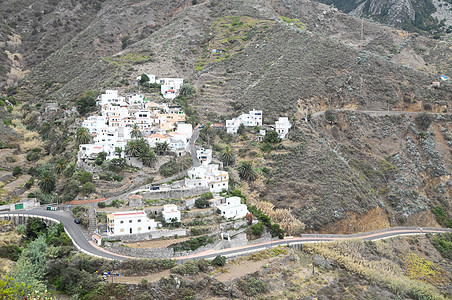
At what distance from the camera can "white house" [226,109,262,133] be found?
6444 centimetres

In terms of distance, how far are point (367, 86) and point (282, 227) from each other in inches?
1471

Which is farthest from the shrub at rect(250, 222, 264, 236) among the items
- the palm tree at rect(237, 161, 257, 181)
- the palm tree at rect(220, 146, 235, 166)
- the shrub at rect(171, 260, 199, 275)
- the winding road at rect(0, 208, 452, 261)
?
the palm tree at rect(220, 146, 235, 166)

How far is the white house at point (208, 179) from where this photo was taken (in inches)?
1844

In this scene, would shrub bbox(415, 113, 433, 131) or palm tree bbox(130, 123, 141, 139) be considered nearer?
palm tree bbox(130, 123, 141, 139)

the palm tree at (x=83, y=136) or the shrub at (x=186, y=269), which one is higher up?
the palm tree at (x=83, y=136)

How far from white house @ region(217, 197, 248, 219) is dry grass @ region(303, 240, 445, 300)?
6.95 meters

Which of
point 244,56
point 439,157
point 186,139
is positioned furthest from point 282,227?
point 244,56

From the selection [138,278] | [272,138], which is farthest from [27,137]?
[138,278]

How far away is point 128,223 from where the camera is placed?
1499 inches

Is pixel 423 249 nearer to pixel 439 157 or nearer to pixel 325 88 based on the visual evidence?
pixel 439 157

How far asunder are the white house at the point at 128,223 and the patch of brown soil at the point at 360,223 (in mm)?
20623

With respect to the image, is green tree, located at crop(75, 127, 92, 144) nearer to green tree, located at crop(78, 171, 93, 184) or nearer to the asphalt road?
green tree, located at crop(78, 171, 93, 184)

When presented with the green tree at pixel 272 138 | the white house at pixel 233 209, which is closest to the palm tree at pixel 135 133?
the white house at pixel 233 209

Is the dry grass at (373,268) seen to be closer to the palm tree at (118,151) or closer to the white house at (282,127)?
the white house at (282,127)
